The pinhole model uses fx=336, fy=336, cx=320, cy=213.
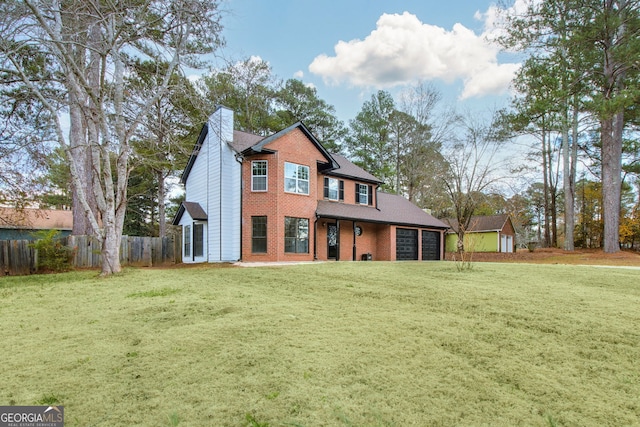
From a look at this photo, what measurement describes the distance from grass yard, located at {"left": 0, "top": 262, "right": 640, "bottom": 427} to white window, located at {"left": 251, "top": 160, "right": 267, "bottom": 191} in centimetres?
981

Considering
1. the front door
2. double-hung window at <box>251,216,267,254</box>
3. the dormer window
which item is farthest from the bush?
the dormer window

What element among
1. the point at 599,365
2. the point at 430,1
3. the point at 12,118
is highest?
the point at 430,1

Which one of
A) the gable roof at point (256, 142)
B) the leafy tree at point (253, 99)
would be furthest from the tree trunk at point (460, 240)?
the leafy tree at point (253, 99)

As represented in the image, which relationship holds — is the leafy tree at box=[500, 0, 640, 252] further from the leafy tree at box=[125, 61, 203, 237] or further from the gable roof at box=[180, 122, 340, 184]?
the leafy tree at box=[125, 61, 203, 237]

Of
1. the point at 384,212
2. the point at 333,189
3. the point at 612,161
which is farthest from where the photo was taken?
the point at 384,212

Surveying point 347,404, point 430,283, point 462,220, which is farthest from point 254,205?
point 347,404

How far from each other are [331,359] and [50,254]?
43.8ft

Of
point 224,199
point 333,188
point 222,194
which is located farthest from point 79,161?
point 333,188

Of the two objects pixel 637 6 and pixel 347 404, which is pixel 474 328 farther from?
pixel 637 6

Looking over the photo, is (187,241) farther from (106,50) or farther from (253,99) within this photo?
(253,99)

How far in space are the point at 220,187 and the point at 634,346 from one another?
1532 cm

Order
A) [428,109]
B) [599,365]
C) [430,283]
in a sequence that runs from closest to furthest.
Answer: [599,365] → [430,283] → [428,109]

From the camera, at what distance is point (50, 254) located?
12.2 meters

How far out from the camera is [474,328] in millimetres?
4191
